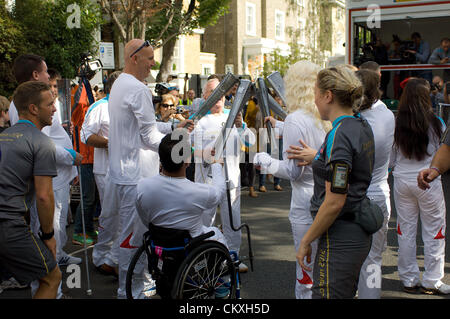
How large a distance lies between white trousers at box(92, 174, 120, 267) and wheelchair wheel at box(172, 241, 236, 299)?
1455 millimetres

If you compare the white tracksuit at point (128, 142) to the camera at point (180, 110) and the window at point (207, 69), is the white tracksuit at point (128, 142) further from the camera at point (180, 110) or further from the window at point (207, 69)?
the window at point (207, 69)

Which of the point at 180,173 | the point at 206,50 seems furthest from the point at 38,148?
the point at 206,50

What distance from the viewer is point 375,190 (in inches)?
145

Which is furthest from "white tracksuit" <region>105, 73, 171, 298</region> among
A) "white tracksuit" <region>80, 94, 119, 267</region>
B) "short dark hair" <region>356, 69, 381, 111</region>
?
"short dark hair" <region>356, 69, 381, 111</region>

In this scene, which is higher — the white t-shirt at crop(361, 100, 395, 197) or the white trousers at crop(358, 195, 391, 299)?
the white t-shirt at crop(361, 100, 395, 197)

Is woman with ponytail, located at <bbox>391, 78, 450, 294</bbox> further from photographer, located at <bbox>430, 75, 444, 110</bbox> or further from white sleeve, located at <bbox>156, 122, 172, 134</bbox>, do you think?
photographer, located at <bbox>430, 75, 444, 110</bbox>

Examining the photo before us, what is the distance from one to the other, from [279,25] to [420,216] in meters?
38.7

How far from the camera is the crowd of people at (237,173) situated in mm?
2605

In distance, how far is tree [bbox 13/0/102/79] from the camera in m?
17.6

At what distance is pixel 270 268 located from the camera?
5.36m

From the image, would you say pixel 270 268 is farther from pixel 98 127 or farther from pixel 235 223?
pixel 98 127

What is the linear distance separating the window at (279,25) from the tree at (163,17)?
1802 cm

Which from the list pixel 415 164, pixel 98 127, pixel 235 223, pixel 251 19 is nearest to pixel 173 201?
pixel 235 223
